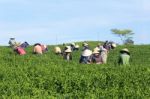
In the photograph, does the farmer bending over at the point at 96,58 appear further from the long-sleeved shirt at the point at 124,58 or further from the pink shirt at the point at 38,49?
the pink shirt at the point at 38,49

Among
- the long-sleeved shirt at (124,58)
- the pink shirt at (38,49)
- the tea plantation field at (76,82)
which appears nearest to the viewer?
the tea plantation field at (76,82)

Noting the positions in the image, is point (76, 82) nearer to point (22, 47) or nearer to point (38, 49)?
point (38, 49)

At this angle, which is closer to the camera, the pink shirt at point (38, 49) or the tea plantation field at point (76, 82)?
the tea plantation field at point (76, 82)

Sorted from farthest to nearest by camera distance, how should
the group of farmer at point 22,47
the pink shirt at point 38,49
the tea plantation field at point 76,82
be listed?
1. the pink shirt at point 38,49
2. the group of farmer at point 22,47
3. the tea plantation field at point 76,82

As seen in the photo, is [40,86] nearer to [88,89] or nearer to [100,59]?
[88,89]

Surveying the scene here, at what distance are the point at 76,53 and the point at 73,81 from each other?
2421 centimetres

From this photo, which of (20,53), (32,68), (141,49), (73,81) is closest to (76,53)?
(141,49)

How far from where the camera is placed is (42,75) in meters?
26.1

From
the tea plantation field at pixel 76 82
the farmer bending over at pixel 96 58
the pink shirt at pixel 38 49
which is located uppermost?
the pink shirt at pixel 38 49

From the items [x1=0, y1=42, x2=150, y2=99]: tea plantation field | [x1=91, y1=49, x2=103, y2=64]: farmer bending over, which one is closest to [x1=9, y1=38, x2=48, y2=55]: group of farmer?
[x1=91, y1=49, x2=103, y2=64]: farmer bending over

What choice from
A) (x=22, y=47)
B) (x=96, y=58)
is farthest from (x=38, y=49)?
(x=96, y=58)

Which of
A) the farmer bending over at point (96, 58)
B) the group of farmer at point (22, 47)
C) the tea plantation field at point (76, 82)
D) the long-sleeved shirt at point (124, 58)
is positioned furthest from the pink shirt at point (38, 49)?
the tea plantation field at point (76, 82)

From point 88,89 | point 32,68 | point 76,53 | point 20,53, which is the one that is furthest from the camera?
point 76,53

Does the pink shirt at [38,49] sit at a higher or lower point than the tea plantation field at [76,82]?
higher
